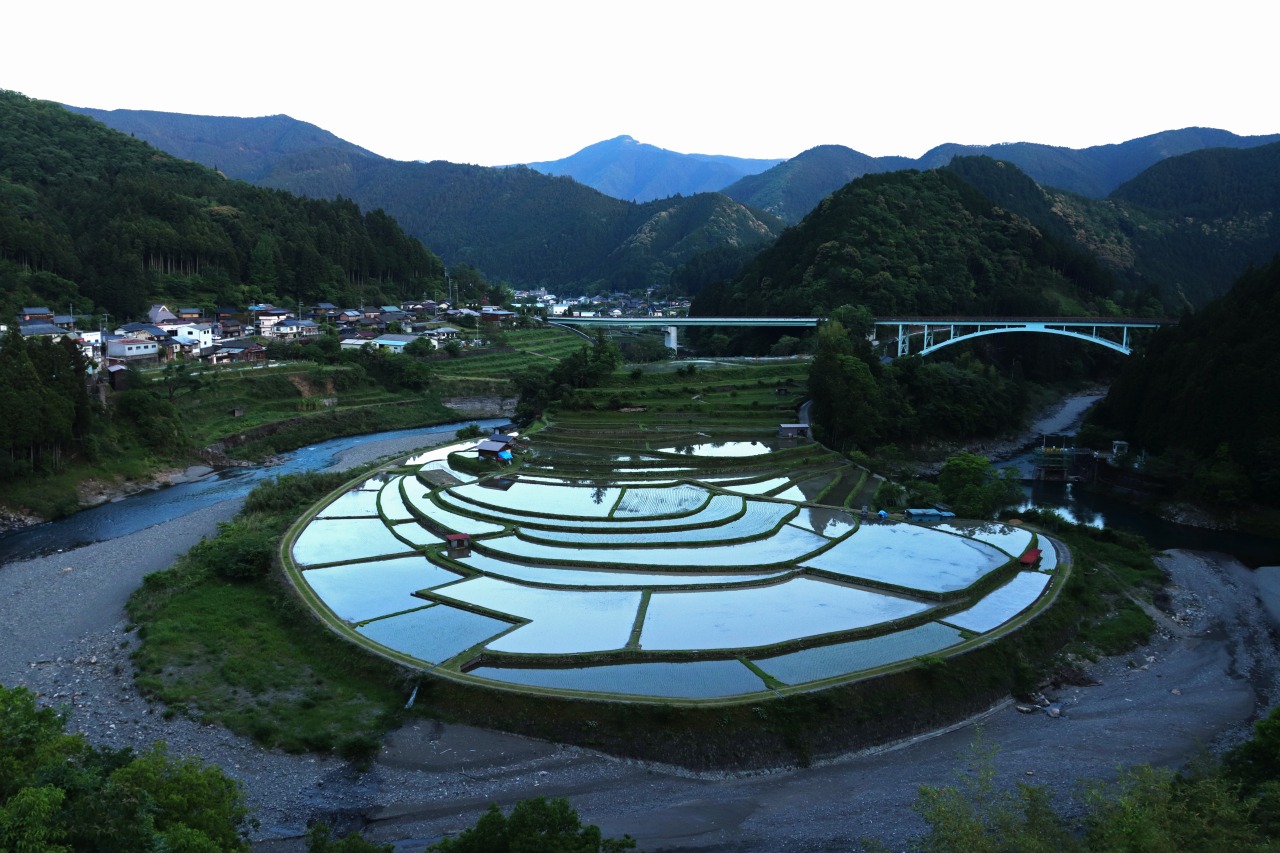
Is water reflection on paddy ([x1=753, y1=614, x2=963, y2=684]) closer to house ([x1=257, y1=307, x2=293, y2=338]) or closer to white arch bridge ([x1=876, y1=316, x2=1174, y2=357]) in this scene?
white arch bridge ([x1=876, y1=316, x2=1174, y2=357])

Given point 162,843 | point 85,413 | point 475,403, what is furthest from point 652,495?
point 475,403

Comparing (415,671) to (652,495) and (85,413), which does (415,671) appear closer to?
(652,495)

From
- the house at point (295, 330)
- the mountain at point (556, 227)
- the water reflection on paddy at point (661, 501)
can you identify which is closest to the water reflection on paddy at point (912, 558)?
the water reflection on paddy at point (661, 501)

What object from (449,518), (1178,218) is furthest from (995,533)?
(1178,218)

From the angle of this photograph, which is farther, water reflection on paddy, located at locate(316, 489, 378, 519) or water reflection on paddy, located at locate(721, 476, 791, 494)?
water reflection on paddy, located at locate(721, 476, 791, 494)

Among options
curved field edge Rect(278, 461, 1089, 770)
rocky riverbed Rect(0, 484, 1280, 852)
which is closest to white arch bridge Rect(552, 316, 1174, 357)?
rocky riverbed Rect(0, 484, 1280, 852)

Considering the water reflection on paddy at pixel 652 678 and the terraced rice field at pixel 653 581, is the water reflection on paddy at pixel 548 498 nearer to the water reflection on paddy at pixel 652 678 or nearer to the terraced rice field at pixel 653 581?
the terraced rice field at pixel 653 581

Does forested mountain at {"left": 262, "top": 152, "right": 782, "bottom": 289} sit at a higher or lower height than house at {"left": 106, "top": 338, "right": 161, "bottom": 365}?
higher
